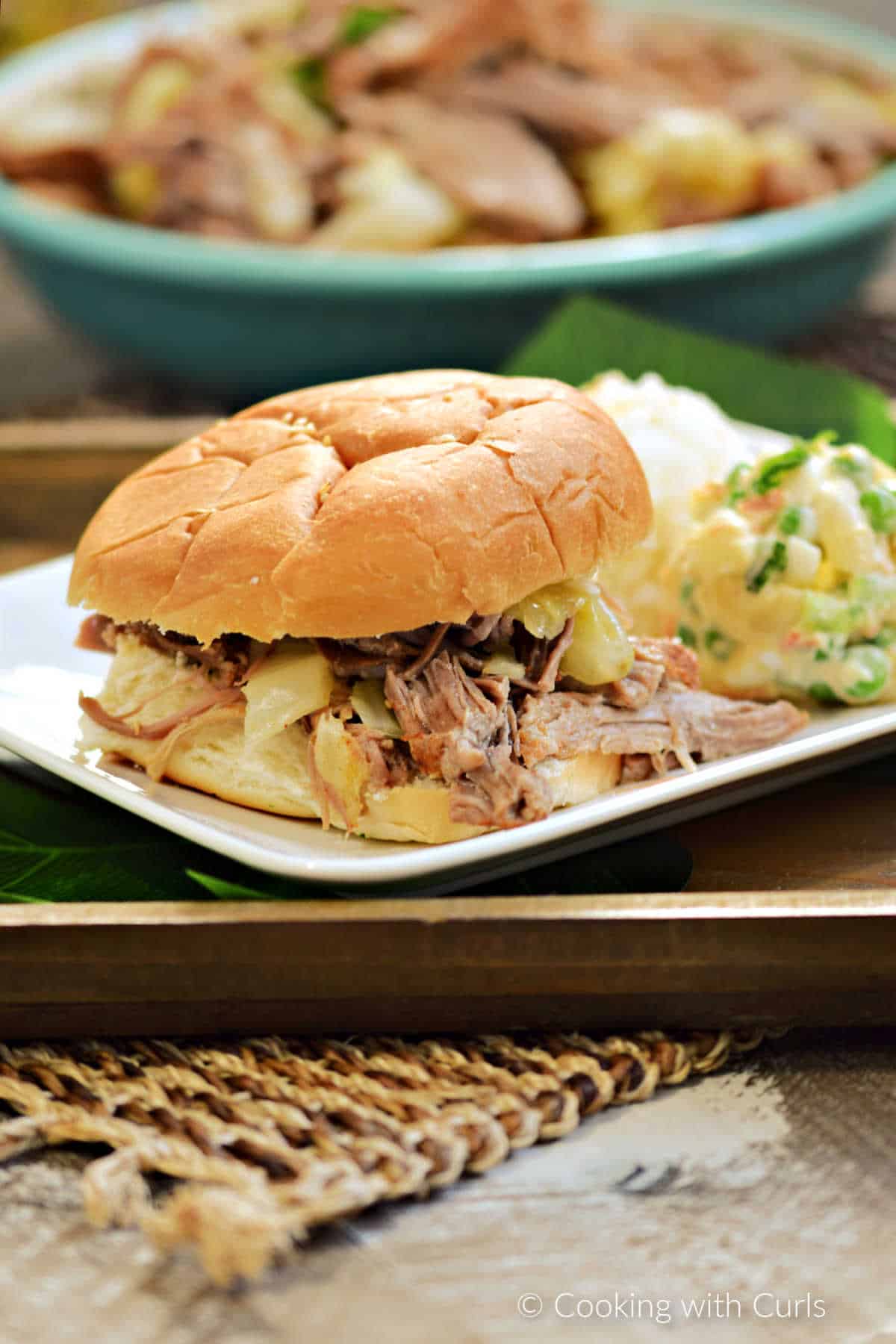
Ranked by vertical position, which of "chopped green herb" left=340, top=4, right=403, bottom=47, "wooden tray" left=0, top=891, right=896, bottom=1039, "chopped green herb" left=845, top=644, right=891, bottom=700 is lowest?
"wooden tray" left=0, top=891, right=896, bottom=1039

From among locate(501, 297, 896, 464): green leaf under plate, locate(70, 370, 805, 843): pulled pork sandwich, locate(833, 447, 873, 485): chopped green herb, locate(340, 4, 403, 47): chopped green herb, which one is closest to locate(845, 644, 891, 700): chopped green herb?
locate(70, 370, 805, 843): pulled pork sandwich

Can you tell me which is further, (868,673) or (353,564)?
(868,673)

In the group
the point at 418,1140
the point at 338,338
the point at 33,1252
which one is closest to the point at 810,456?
the point at 418,1140

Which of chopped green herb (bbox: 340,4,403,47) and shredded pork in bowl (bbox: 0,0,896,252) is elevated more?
chopped green herb (bbox: 340,4,403,47)

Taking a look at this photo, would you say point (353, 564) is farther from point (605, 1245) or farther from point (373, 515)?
point (605, 1245)

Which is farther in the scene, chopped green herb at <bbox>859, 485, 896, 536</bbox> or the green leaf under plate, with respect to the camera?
the green leaf under plate

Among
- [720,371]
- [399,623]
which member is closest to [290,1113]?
[399,623]

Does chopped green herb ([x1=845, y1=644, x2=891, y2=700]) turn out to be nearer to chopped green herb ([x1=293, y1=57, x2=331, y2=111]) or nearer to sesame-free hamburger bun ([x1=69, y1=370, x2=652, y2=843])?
sesame-free hamburger bun ([x1=69, y1=370, x2=652, y2=843])
